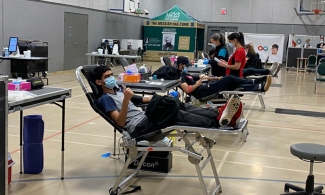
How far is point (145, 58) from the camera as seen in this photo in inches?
815

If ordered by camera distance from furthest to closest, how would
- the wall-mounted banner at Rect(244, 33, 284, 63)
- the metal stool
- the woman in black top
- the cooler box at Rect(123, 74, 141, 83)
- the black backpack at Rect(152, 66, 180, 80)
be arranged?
1. the wall-mounted banner at Rect(244, 33, 284, 63)
2. the woman in black top
3. the black backpack at Rect(152, 66, 180, 80)
4. the cooler box at Rect(123, 74, 141, 83)
5. the metal stool

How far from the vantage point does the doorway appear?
14102mm

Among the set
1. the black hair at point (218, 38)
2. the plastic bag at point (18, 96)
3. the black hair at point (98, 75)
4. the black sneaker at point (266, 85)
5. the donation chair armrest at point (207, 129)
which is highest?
the black hair at point (218, 38)

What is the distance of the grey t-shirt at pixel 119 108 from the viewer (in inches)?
131

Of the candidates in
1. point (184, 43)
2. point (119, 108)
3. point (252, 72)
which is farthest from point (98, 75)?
point (184, 43)

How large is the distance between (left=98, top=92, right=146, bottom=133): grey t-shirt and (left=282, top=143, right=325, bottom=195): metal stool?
1314 mm

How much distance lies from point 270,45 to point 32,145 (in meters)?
17.9

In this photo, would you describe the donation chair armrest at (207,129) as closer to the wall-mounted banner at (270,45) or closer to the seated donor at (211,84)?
the seated donor at (211,84)

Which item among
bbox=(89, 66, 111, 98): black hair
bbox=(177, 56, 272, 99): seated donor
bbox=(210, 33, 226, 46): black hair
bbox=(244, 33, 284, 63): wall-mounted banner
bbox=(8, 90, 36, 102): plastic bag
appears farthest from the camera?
bbox=(244, 33, 284, 63): wall-mounted banner

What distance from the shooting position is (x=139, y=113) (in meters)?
3.51

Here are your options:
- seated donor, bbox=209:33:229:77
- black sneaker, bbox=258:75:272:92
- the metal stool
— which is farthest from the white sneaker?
seated donor, bbox=209:33:229:77

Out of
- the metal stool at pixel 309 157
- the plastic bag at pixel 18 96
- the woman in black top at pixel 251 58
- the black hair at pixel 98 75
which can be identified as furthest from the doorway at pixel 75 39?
the metal stool at pixel 309 157

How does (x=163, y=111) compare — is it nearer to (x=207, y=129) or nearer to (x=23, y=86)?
(x=207, y=129)

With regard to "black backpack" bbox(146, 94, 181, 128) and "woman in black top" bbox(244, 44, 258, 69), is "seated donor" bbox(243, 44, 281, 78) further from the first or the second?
"black backpack" bbox(146, 94, 181, 128)
